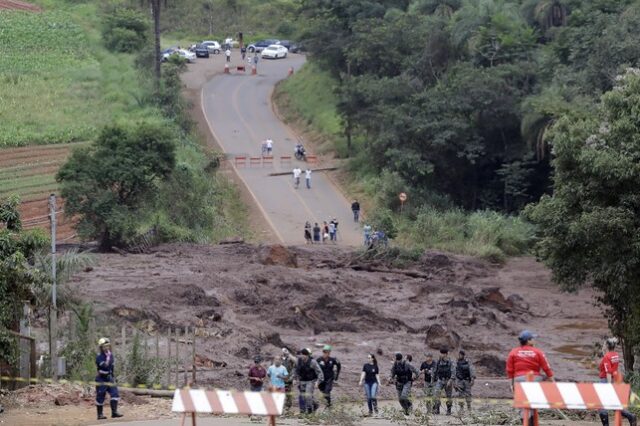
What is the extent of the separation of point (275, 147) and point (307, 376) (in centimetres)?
5603

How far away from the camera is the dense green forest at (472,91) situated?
2616 inches

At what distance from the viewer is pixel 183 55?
103000 millimetres

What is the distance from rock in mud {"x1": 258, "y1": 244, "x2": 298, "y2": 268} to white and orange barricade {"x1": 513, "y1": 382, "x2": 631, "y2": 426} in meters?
36.2

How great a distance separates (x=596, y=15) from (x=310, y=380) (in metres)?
49.3

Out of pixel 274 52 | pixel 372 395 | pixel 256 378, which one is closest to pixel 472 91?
pixel 274 52

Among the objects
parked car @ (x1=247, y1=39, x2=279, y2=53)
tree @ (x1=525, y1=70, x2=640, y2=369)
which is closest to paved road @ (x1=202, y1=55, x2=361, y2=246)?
parked car @ (x1=247, y1=39, x2=279, y2=53)

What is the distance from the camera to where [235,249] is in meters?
56.7

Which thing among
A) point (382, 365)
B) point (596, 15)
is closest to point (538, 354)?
point (382, 365)

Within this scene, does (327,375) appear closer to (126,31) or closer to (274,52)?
(126,31)

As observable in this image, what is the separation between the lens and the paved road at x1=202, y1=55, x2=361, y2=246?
216 ft

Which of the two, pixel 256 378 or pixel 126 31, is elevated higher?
pixel 126 31

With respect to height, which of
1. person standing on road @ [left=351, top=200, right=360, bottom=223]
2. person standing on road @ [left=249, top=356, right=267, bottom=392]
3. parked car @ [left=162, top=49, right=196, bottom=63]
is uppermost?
parked car @ [left=162, top=49, right=196, bottom=63]

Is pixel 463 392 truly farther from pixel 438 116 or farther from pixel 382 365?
pixel 438 116

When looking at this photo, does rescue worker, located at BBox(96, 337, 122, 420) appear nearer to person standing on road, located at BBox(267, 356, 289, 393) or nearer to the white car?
person standing on road, located at BBox(267, 356, 289, 393)
